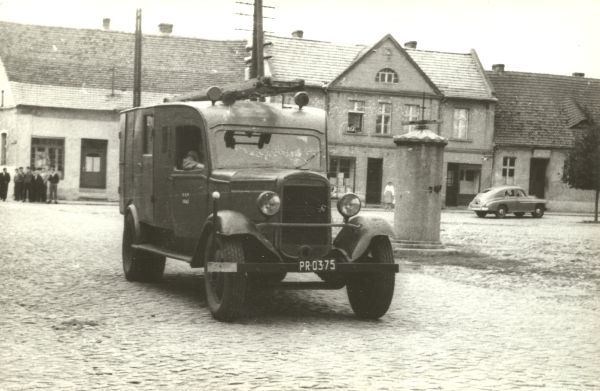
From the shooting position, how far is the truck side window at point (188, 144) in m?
9.93

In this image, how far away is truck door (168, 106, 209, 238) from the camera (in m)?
9.71

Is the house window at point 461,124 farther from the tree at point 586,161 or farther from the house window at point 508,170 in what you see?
the tree at point 586,161

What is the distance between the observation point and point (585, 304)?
429 inches

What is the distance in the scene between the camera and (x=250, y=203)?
29.5ft

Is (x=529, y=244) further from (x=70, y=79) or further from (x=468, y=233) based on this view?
(x=70, y=79)

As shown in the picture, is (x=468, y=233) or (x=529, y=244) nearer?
(x=529, y=244)

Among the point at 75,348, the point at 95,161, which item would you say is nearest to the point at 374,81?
the point at 95,161

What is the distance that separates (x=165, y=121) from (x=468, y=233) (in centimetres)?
1627

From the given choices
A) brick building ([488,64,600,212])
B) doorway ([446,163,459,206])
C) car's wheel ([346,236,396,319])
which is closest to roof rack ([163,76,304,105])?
car's wheel ([346,236,396,319])

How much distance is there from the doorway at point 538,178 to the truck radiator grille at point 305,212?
141 feet

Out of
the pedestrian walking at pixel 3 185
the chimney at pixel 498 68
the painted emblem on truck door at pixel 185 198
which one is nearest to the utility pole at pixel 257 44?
the painted emblem on truck door at pixel 185 198

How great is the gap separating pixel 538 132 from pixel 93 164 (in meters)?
24.9

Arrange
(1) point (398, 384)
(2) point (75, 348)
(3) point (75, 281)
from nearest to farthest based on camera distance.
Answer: (1) point (398, 384) → (2) point (75, 348) → (3) point (75, 281)

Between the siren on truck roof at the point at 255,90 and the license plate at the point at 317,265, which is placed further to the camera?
the siren on truck roof at the point at 255,90
